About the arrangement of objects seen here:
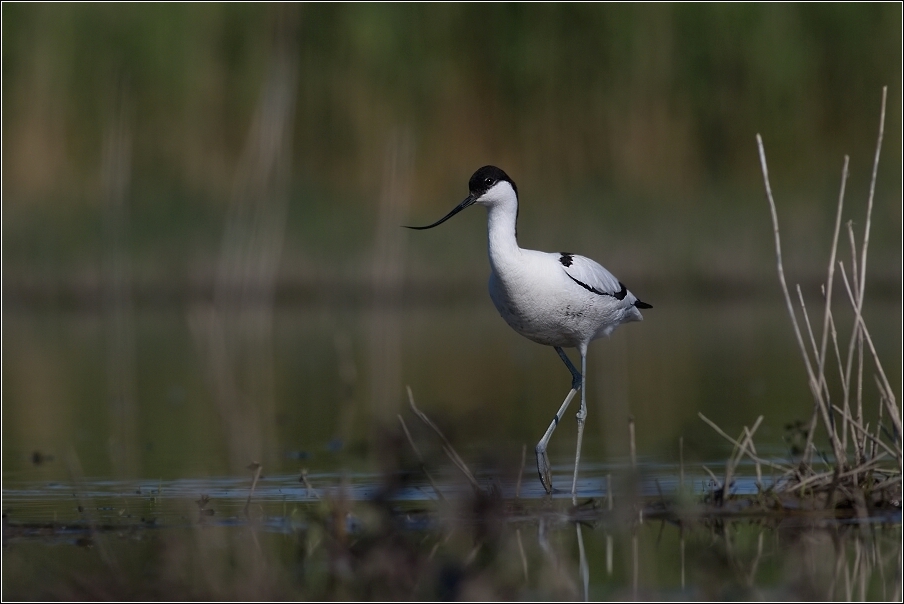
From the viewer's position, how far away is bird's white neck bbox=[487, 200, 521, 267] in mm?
6461

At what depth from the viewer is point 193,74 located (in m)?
19.3

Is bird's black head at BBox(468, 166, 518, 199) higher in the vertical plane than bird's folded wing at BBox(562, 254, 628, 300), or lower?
higher

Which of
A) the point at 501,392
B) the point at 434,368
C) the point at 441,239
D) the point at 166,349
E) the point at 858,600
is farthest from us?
the point at 441,239

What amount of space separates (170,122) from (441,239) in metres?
4.31

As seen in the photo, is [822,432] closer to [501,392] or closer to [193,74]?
[501,392]

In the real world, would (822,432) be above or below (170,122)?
below

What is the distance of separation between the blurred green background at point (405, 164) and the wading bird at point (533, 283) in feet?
23.1

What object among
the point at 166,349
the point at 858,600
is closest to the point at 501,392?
the point at 166,349

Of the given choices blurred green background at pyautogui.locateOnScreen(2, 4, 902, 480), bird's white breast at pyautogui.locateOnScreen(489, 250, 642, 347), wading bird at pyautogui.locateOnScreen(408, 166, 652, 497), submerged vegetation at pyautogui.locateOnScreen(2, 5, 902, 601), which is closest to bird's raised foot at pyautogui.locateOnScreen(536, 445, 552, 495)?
wading bird at pyautogui.locateOnScreen(408, 166, 652, 497)

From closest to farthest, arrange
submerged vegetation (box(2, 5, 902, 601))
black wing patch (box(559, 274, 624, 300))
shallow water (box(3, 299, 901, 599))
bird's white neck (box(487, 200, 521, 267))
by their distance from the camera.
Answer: shallow water (box(3, 299, 901, 599)) → bird's white neck (box(487, 200, 521, 267)) → black wing patch (box(559, 274, 624, 300)) → submerged vegetation (box(2, 5, 902, 601))

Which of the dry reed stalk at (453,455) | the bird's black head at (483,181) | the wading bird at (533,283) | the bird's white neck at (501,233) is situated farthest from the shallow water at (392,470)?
the bird's black head at (483,181)

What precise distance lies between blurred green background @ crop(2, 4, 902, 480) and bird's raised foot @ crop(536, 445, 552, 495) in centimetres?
719

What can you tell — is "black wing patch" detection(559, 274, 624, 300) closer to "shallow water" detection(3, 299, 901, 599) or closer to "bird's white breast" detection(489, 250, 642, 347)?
"bird's white breast" detection(489, 250, 642, 347)

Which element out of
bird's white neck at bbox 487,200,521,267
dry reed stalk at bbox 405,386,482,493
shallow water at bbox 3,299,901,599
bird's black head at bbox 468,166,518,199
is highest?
bird's black head at bbox 468,166,518,199
